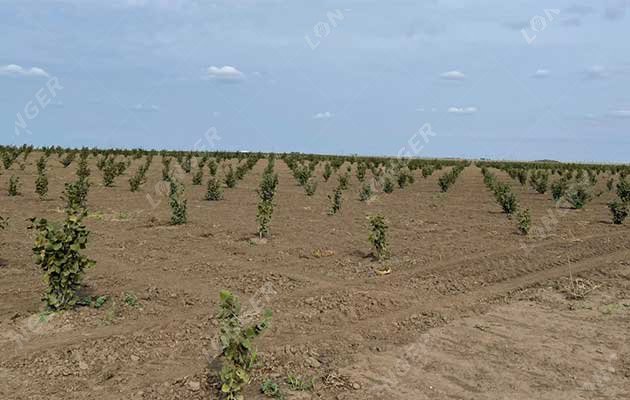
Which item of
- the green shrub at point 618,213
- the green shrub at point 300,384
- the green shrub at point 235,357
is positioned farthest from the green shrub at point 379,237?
the green shrub at point 618,213

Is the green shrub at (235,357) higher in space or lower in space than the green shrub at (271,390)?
higher

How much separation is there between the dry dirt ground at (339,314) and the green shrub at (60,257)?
0.72 ft

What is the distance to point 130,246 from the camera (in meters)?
10.6

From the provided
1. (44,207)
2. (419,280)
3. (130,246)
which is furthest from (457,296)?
(44,207)

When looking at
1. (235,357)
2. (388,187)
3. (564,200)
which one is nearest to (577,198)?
(564,200)

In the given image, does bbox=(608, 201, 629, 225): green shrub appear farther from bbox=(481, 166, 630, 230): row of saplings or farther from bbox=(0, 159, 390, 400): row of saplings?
bbox=(0, 159, 390, 400): row of saplings

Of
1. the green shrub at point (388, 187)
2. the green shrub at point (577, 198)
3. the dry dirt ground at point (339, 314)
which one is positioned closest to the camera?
the dry dirt ground at point (339, 314)

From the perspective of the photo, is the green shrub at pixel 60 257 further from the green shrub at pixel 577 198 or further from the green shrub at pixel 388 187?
the green shrub at pixel 388 187

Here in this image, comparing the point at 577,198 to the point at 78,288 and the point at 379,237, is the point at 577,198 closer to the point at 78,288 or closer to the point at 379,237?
the point at 379,237

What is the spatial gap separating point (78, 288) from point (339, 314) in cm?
296

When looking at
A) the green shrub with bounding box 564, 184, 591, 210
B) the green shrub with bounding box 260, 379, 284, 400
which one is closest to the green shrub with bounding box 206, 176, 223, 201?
the green shrub with bounding box 564, 184, 591, 210

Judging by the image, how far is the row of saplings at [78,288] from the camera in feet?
14.3

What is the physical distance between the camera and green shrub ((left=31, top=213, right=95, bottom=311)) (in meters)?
6.38

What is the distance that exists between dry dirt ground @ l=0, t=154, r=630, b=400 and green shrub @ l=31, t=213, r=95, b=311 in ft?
0.72
